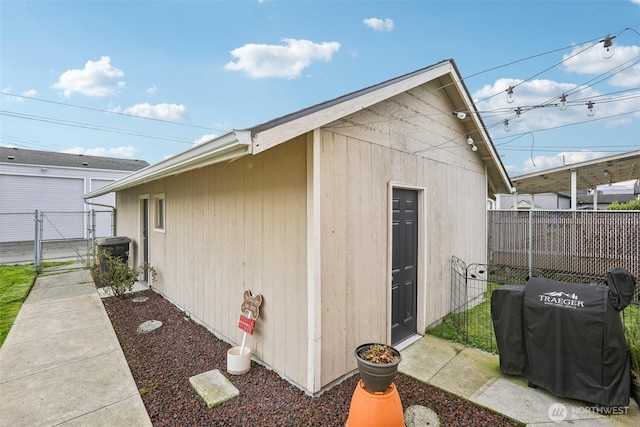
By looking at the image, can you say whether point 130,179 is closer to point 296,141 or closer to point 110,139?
point 296,141

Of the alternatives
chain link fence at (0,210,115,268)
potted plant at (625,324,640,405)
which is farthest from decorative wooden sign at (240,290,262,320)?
chain link fence at (0,210,115,268)

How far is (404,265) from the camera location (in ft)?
13.4

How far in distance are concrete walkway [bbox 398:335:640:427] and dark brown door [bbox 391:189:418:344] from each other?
298 millimetres

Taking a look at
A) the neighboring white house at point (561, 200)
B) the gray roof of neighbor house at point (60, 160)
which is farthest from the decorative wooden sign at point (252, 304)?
the neighboring white house at point (561, 200)

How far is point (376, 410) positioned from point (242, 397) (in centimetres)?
137

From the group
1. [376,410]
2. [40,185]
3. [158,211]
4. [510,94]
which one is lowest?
[376,410]

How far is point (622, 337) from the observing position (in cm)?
247

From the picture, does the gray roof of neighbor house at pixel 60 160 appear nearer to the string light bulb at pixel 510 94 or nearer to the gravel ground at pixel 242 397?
the gravel ground at pixel 242 397

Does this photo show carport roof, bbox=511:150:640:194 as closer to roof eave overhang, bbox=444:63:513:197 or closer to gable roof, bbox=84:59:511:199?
roof eave overhang, bbox=444:63:513:197

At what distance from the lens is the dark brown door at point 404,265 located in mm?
3883

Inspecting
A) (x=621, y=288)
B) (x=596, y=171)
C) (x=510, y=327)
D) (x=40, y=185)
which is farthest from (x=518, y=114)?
(x=40, y=185)

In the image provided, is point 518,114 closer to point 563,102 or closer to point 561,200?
point 563,102

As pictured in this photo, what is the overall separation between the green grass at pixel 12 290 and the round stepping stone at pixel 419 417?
5225 millimetres

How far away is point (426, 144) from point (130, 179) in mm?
5243
